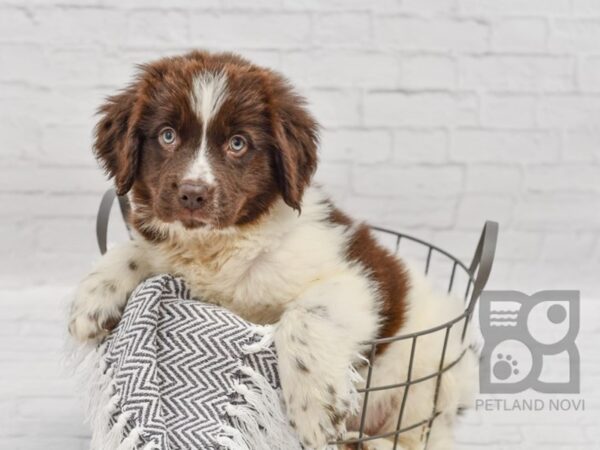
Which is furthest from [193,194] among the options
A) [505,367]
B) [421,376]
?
[505,367]

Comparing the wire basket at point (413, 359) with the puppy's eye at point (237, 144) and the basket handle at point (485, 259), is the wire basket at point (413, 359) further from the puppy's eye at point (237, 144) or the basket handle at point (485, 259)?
the puppy's eye at point (237, 144)

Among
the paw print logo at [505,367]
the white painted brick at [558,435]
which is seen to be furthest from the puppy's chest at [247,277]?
the white painted brick at [558,435]

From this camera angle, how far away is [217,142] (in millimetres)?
2469

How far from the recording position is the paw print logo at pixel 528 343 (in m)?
3.31

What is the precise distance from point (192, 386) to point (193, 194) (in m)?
0.51

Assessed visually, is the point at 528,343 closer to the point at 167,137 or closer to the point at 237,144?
the point at 237,144

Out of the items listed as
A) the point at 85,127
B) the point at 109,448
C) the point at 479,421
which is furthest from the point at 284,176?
the point at 85,127

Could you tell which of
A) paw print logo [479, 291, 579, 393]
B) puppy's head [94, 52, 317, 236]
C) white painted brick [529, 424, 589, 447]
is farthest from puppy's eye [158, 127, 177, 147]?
white painted brick [529, 424, 589, 447]

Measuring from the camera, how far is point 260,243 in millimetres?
2611

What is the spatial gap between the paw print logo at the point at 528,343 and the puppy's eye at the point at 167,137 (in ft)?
4.48

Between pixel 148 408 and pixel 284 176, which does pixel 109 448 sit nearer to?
pixel 148 408

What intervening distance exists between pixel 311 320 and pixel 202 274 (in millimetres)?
406

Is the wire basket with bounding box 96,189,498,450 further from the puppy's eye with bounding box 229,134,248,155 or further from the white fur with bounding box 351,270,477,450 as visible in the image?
the puppy's eye with bounding box 229,134,248,155

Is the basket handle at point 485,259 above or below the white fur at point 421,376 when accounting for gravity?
above
